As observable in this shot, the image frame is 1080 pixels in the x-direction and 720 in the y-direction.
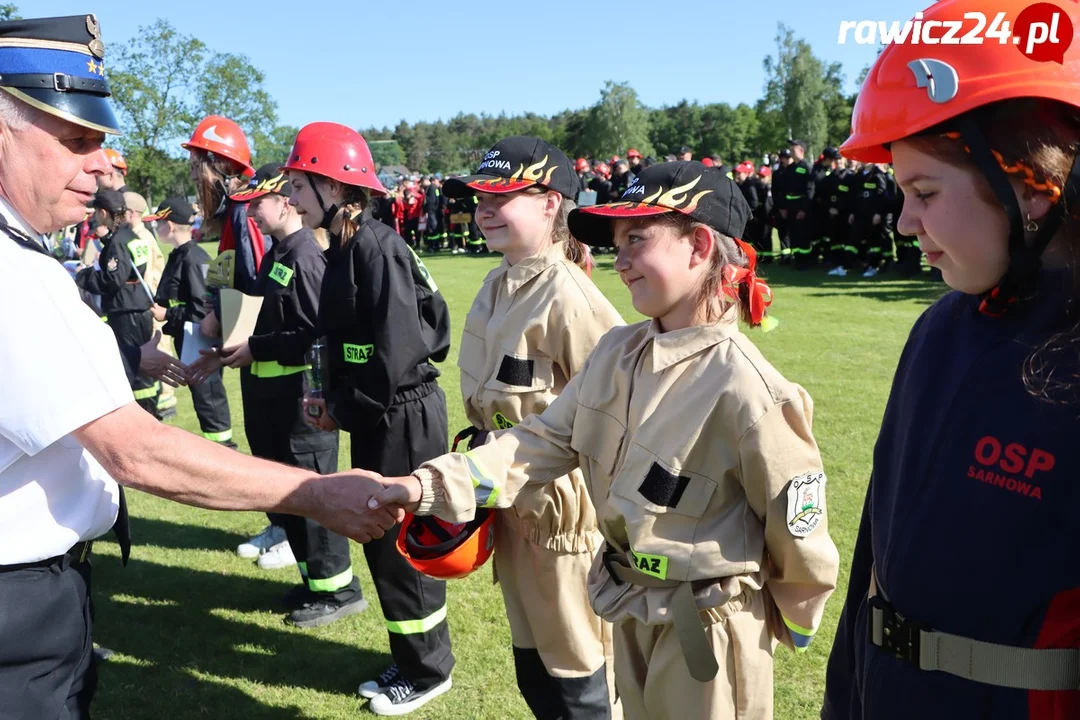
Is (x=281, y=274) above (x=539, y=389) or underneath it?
above

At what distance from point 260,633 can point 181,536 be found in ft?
6.18

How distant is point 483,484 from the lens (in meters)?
2.74

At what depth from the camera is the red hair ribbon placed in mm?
2633

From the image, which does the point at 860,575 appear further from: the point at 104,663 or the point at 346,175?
the point at 104,663

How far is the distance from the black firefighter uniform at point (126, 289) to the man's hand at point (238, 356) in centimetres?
408

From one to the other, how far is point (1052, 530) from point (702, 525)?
3.31 feet

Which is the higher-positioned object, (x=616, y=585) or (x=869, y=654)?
(x=869, y=654)

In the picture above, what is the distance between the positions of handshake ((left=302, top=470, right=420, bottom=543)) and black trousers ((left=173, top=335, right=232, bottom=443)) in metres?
5.54

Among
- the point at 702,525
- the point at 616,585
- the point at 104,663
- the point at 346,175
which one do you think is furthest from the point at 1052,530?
the point at 104,663

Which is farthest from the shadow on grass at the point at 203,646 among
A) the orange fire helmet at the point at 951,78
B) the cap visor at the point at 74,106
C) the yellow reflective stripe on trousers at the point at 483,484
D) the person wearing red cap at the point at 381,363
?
the orange fire helmet at the point at 951,78

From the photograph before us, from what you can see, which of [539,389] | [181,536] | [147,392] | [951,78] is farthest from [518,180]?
[147,392]

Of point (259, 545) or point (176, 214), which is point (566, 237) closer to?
point (259, 545)

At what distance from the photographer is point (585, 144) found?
8925cm

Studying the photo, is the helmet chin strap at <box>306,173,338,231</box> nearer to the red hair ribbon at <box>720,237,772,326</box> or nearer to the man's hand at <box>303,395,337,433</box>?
the man's hand at <box>303,395,337,433</box>
